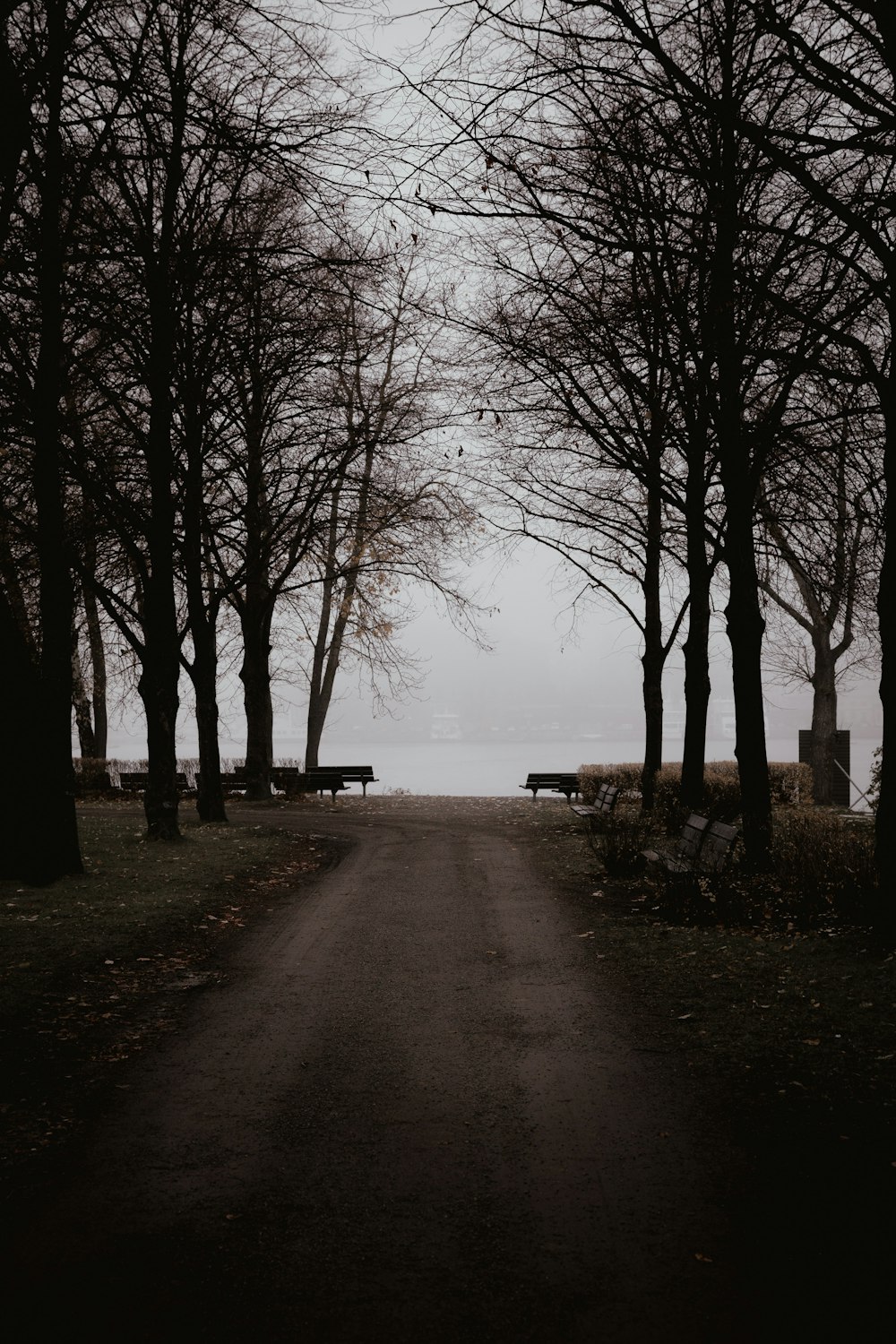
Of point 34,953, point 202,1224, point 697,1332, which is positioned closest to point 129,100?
point 34,953

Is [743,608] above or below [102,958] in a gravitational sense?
above

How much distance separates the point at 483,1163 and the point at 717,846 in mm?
6521

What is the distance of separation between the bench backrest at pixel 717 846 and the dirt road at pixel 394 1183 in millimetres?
3062

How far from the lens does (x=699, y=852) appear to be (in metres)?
10.8

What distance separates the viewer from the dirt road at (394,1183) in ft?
10.2

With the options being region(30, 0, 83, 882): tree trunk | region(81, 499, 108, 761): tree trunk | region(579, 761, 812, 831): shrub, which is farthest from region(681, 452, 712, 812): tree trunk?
region(81, 499, 108, 761): tree trunk

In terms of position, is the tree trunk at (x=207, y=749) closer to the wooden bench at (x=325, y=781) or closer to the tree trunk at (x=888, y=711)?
the wooden bench at (x=325, y=781)

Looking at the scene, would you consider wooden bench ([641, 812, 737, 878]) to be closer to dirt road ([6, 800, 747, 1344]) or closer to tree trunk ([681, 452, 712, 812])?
dirt road ([6, 800, 747, 1344])

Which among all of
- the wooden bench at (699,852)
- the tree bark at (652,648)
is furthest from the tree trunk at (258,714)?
the wooden bench at (699,852)

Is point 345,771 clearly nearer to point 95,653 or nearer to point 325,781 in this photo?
point 325,781

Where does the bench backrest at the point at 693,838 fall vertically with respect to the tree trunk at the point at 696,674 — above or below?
below

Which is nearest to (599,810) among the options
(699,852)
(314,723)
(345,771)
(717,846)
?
(699,852)

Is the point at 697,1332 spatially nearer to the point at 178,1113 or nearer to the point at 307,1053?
the point at 178,1113

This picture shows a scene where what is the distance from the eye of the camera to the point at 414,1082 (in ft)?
16.9
